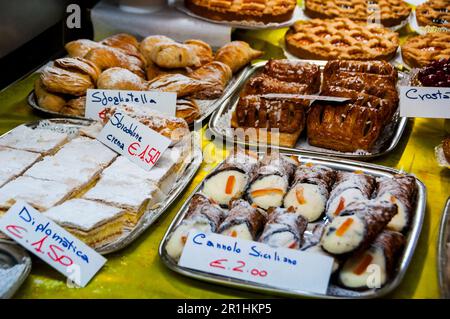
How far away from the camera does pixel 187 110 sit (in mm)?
2459

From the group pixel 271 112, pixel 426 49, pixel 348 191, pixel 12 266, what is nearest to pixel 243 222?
pixel 348 191

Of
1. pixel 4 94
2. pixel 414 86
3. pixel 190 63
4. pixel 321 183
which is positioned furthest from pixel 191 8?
pixel 321 183

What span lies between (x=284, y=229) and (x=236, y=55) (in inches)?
62.4

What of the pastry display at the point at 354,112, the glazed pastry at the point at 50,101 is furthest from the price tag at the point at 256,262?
the glazed pastry at the point at 50,101

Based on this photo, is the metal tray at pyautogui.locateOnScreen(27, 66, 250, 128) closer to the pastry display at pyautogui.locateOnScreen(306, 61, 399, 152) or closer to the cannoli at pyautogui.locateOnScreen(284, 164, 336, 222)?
the pastry display at pyautogui.locateOnScreen(306, 61, 399, 152)

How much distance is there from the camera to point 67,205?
1778mm

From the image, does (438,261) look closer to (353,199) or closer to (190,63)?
(353,199)

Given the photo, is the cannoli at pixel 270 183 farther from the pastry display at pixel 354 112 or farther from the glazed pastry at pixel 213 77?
the glazed pastry at pixel 213 77

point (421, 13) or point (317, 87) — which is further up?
point (421, 13)

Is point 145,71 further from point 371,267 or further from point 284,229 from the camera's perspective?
point 371,267

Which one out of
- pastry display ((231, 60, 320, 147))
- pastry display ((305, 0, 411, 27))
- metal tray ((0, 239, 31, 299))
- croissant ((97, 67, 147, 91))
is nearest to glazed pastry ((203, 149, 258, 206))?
pastry display ((231, 60, 320, 147))

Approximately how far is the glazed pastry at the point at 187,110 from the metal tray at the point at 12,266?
1.00m
